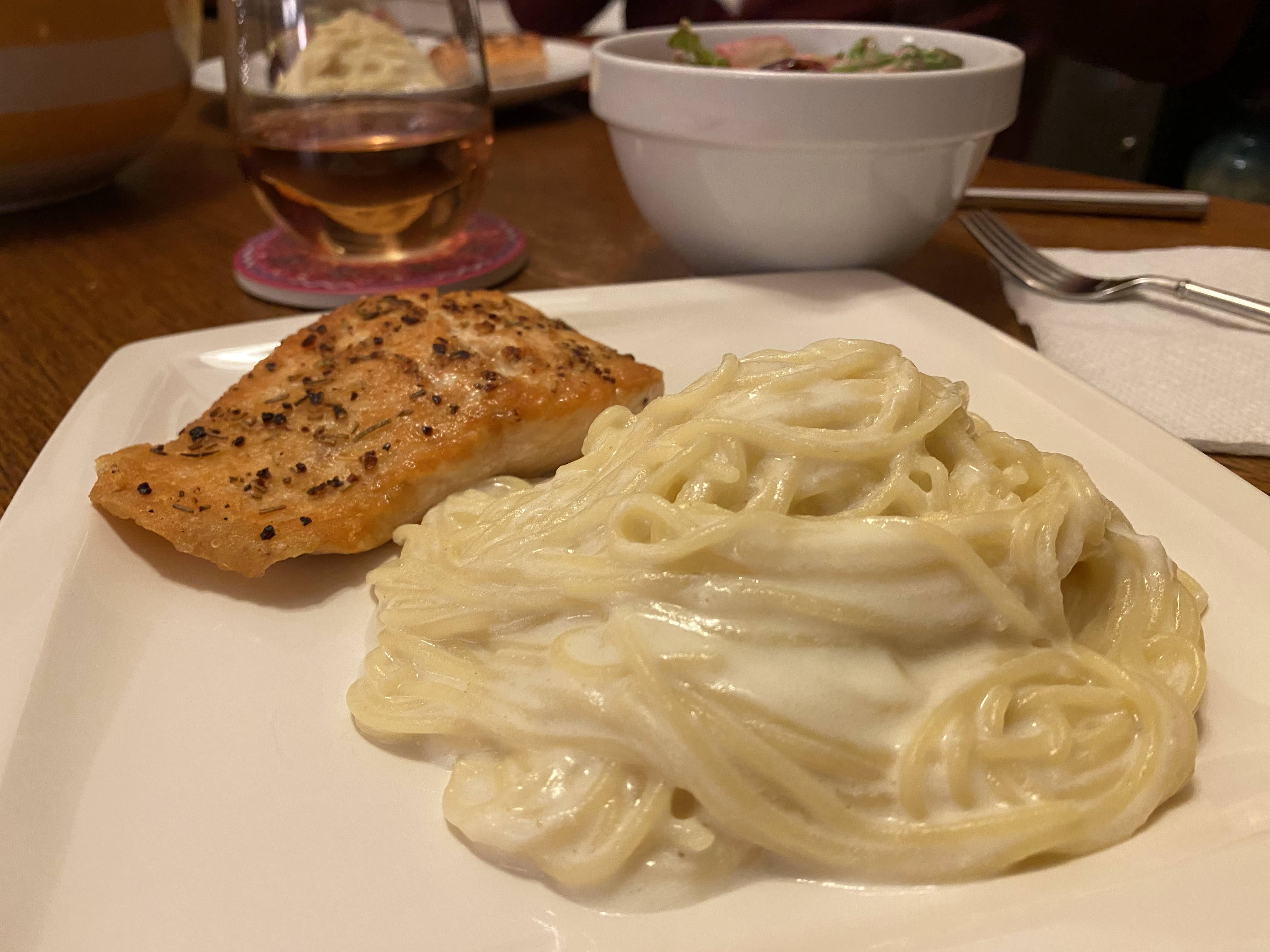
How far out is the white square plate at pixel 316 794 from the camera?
101 centimetres

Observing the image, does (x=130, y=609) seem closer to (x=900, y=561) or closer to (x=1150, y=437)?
(x=900, y=561)

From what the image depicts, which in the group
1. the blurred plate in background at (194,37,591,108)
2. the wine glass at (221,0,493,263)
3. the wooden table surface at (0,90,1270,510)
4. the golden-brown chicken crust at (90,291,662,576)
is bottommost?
the wooden table surface at (0,90,1270,510)

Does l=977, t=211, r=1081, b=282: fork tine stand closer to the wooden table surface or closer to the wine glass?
the wooden table surface

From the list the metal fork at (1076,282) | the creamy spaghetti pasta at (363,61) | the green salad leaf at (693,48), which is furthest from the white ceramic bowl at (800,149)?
the creamy spaghetti pasta at (363,61)

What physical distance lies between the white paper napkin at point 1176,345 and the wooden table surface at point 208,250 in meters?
0.08

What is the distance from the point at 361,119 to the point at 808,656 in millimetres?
2343

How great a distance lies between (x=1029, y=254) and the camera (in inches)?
109

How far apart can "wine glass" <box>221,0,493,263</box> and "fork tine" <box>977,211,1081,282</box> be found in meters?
1.63

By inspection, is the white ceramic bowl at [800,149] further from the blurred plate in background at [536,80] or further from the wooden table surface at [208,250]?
the blurred plate in background at [536,80]

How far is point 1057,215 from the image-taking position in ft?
11.7

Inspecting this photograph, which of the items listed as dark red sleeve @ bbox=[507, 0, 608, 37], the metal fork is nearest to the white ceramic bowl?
the metal fork

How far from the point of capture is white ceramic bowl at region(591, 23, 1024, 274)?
2332 mm

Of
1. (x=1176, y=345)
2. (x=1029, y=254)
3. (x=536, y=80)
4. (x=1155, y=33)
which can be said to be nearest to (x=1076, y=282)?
(x=1029, y=254)

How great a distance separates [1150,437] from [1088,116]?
544 cm
